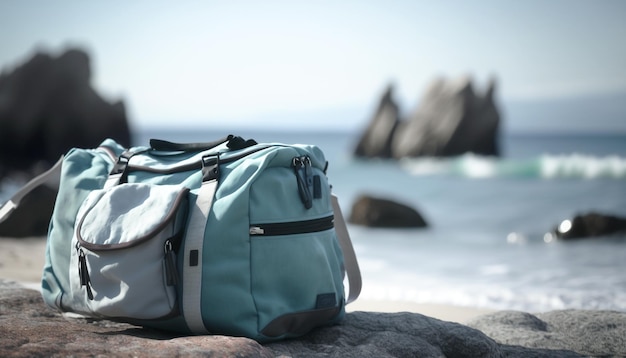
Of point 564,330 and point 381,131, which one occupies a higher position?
point 564,330

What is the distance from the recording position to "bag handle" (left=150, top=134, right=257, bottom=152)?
232 cm

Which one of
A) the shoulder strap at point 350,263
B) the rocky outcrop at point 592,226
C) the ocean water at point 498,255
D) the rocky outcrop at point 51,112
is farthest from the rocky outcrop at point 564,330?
the rocky outcrop at point 51,112

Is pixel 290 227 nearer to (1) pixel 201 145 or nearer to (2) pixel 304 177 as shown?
(2) pixel 304 177

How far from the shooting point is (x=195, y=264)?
216 cm

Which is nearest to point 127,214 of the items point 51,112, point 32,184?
point 32,184

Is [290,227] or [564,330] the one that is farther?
[564,330]

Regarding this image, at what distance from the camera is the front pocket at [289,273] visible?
2.16 m

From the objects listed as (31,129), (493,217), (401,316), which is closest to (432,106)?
(31,129)

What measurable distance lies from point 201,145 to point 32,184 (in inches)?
32.2

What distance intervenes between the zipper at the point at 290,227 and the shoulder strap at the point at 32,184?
103cm

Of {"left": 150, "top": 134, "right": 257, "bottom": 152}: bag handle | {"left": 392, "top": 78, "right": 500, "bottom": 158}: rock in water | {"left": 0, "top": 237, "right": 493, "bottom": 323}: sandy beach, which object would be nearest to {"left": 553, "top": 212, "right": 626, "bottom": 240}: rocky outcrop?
{"left": 0, "top": 237, "right": 493, "bottom": 323}: sandy beach

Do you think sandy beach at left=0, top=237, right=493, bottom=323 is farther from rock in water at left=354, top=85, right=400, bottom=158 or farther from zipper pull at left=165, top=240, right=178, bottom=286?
rock in water at left=354, top=85, right=400, bottom=158

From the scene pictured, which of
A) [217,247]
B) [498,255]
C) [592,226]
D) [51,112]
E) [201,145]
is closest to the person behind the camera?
[217,247]

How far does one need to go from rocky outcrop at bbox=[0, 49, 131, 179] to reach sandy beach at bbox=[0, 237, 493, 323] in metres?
17.0
